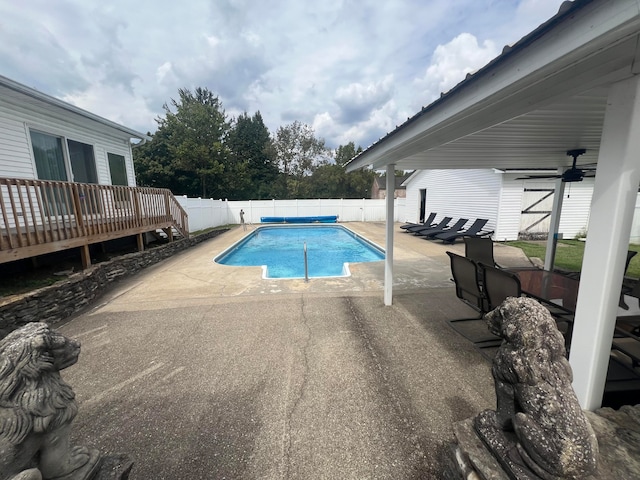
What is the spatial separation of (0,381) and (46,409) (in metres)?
0.22

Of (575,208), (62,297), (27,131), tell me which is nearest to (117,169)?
Result: (27,131)

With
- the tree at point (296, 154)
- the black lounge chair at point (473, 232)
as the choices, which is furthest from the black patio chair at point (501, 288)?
the tree at point (296, 154)

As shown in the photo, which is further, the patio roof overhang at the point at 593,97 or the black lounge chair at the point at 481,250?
the black lounge chair at the point at 481,250

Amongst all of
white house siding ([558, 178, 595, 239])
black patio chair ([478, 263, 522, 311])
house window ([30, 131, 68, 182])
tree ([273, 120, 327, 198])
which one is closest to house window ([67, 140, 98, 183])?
house window ([30, 131, 68, 182])

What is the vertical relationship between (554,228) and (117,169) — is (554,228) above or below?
below

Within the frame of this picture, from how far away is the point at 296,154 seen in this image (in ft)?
108

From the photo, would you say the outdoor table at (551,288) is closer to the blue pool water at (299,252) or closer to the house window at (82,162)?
the blue pool water at (299,252)

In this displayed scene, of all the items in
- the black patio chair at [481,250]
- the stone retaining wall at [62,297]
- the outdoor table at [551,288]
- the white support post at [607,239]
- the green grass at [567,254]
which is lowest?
the green grass at [567,254]

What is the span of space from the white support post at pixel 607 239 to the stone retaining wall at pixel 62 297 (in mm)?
6209

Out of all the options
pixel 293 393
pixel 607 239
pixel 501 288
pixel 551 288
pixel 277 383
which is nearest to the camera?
pixel 607 239

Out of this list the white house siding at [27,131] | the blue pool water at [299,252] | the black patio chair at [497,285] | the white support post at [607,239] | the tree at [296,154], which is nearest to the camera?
the white support post at [607,239]

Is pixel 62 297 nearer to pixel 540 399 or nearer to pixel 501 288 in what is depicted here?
pixel 540 399

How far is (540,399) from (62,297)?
6.19 m

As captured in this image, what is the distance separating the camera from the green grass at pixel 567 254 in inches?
248
